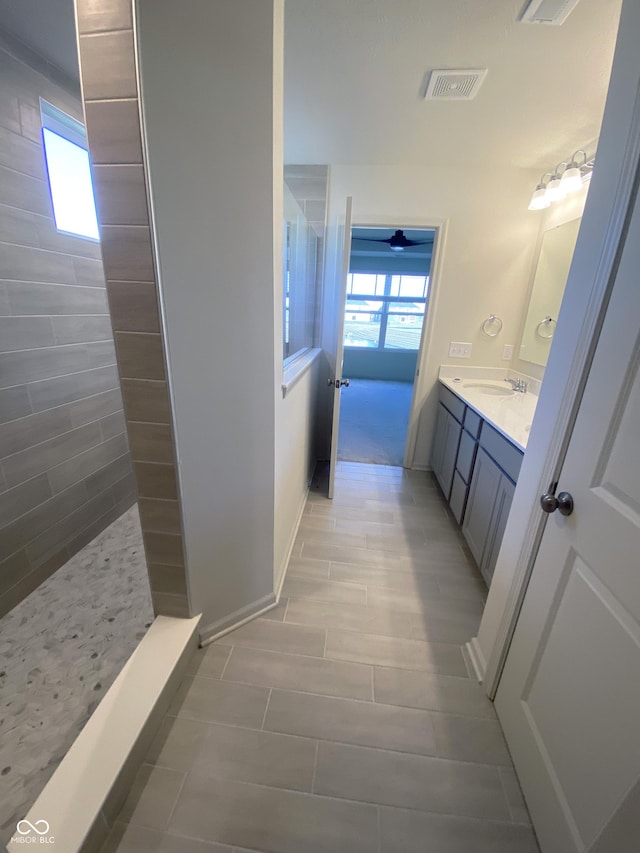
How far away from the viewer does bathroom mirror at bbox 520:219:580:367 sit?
2.24 m

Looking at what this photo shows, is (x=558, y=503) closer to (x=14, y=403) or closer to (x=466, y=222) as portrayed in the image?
(x=14, y=403)

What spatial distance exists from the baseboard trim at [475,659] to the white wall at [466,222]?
91.0 inches

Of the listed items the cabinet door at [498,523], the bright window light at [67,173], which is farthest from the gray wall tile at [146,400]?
the cabinet door at [498,523]

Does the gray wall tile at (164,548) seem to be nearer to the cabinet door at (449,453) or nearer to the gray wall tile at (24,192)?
the gray wall tile at (24,192)

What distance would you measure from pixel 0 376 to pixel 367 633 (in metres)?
2.05

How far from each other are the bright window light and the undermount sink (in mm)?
2786

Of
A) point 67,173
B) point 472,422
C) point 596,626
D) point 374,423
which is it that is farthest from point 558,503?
point 374,423

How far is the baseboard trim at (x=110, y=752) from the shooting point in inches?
33.6

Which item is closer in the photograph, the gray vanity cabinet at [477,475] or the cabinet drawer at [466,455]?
the gray vanity cabinet at [477,475]

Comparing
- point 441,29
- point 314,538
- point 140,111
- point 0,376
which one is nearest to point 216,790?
point 314,538

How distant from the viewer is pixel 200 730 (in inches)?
46.2

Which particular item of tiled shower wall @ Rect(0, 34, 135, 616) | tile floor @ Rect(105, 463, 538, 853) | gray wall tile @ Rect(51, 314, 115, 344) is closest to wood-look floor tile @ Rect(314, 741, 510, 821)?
tile floor @ Rect(105, 463, 538, 853)

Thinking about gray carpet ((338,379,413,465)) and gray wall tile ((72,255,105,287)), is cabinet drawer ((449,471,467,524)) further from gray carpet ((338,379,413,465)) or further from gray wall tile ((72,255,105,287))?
gray wall tile ((72,255,105,287))

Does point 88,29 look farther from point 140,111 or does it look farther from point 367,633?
point 367,633
